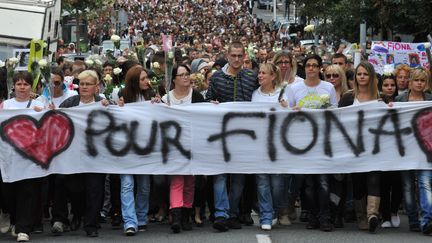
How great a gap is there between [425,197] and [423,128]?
0.81 metres

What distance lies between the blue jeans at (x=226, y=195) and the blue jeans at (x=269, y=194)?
0.64ft

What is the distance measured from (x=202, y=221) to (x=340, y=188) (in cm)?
142

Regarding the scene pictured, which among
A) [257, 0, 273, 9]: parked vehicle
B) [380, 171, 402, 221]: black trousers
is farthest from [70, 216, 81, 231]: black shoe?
[257, 0, 273, 9]: parked vehicle

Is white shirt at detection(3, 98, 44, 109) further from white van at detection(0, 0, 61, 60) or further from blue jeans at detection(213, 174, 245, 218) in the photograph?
white van at detection(0, 0, 61, 60)

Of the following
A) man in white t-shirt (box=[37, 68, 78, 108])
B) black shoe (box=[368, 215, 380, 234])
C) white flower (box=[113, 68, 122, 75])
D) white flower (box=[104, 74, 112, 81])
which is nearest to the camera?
black shoe (box=[368, 215, 380, 234])

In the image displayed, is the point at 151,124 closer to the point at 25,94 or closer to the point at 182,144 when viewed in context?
the point at 182,144

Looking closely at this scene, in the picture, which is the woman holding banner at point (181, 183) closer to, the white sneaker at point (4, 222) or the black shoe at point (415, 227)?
the white sneaker at point (4, 222)

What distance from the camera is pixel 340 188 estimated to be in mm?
11141

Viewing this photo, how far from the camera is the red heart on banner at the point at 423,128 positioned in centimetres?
1112

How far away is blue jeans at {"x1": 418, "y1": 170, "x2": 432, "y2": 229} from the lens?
419 inches

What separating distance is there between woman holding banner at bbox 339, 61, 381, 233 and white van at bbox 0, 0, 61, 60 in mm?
13954

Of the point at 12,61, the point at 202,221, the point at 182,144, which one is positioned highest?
the point at 12,61

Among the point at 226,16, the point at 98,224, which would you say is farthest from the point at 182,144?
the point at 226,16

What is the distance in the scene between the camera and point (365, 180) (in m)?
11.2
